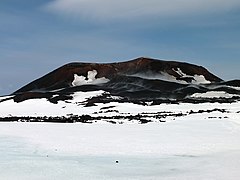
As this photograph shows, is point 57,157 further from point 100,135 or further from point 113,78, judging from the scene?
point 113,78

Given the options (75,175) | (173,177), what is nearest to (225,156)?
(173,177)

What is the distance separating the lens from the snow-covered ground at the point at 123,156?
29.7 ft

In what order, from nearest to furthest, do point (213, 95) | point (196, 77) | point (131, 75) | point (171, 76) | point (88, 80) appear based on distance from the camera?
point (213, 95)
point (88, 80)
point (171, 76)
point (196, 77)
point (131, 75)

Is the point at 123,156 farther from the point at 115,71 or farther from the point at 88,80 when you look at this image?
the point at 115,71

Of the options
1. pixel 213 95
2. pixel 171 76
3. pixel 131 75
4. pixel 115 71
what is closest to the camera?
pixel 213 95

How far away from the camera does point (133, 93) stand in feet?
214

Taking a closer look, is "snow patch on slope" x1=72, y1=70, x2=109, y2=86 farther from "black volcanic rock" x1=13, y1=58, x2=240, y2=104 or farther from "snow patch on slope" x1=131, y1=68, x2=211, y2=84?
"snow patch on slope" x1=131, y1=68, x2=211, y2=84

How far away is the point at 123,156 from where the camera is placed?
39.1 feet

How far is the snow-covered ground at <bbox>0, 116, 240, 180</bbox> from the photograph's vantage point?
905 centimetres

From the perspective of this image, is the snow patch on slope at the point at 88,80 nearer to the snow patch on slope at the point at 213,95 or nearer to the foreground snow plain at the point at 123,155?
the snow patch on slope at the point at 213,95

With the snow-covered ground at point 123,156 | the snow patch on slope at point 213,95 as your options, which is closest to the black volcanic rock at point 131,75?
the snow patch on slope at point 213,95

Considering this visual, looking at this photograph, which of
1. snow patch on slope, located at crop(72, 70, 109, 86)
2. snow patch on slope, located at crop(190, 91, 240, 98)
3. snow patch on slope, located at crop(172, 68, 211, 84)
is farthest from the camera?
snow patch on slope, located at crop(172, 68, 211, 84)

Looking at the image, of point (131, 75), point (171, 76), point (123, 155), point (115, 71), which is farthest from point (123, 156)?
point (115, 71)

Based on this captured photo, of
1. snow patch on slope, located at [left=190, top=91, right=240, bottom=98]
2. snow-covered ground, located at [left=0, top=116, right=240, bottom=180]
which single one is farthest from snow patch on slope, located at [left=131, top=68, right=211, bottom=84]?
snow-covered ground, located at [left=0, top=116, right=240, bottom=180]
